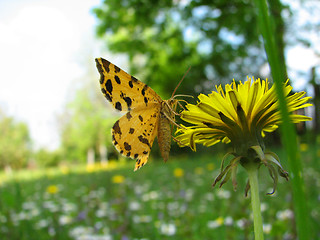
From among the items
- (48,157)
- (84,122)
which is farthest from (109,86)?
(48,157)

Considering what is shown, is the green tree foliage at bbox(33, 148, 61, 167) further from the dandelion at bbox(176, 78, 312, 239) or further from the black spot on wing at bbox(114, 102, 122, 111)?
the dandelion at bbox(176, 78, 312, 239)

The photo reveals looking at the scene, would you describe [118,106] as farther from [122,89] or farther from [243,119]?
[243,119]

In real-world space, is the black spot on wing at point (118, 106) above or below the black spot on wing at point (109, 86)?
below

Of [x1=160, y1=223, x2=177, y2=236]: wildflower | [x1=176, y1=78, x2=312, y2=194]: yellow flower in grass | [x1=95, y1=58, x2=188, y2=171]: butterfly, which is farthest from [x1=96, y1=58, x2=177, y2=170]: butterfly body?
[x1=160, y1=223, x2=177, y2=236]: wildflower

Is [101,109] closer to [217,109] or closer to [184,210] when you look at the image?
[184,210]

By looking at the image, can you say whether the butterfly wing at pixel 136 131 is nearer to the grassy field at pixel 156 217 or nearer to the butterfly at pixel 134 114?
the butterfly at pixel 134 114

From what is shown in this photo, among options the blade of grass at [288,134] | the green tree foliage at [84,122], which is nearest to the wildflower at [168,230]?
the blade of grass at [288,134]
